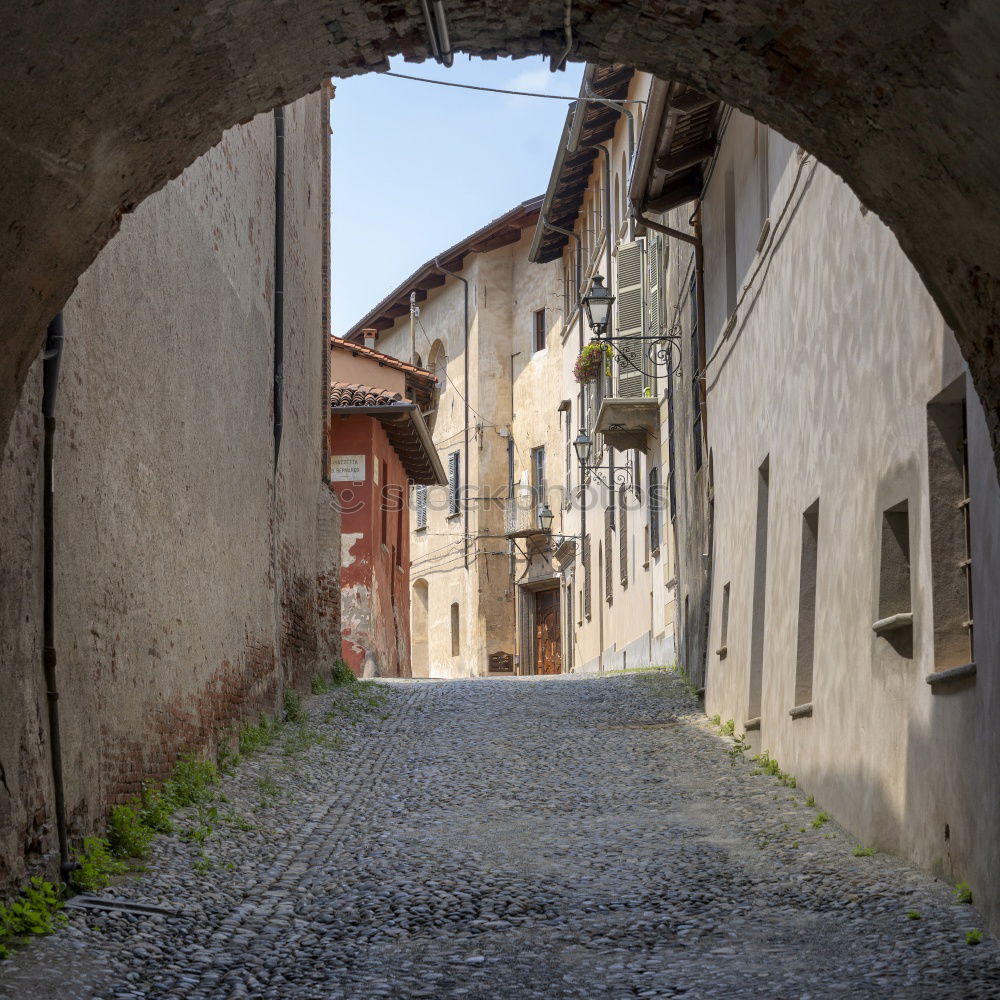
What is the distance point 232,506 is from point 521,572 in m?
26.2

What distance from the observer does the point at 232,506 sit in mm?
11766

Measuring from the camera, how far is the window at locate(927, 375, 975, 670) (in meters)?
6.73

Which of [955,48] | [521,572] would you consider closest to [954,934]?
[955,48]

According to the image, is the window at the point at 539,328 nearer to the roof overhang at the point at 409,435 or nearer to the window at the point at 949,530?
the roof overhang at the point at 409,435

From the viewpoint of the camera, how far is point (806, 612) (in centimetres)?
1027

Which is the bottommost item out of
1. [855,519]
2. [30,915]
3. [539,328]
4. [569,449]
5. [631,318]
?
[30,915]

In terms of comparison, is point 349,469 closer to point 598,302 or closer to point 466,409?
point 598,302

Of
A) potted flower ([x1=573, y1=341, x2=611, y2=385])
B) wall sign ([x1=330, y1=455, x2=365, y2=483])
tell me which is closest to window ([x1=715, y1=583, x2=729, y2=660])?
potted flower ([x1=573, y1=341, x2=611, y2=385])

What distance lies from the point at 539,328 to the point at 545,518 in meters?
5.65

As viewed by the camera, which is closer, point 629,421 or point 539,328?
point 629,421

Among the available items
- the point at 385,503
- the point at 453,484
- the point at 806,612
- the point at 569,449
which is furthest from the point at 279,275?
the point at 453,484

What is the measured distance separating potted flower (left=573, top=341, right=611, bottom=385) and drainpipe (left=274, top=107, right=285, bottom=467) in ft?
28.5

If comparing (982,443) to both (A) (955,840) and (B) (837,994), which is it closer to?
(A) (955,840)

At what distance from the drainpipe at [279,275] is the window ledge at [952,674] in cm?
875
